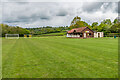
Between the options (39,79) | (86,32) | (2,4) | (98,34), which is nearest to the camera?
(39,79)

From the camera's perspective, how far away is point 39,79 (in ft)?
10.8

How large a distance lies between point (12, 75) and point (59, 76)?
1.70m

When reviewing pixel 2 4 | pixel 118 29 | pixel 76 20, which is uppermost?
pixel 76 20

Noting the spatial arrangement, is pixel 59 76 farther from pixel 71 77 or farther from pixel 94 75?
pixel 94 75

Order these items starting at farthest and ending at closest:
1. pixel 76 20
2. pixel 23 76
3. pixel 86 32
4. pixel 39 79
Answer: pixel 76 20 < pixel 86 32 < pixel 23 76 < pixel 39 79

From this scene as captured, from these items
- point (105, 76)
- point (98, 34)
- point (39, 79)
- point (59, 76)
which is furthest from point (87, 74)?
point (98, 34)

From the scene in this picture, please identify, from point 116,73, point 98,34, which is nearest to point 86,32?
point 98,34

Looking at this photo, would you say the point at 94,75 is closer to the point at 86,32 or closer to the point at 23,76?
the point at 23,76

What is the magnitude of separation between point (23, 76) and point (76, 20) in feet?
155

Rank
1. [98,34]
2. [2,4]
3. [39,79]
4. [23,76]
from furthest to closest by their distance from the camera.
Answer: [98,34] → [2,4] → [23,76] → [39,79]

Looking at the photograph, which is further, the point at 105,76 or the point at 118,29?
the point at 118,29

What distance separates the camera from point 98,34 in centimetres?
4266

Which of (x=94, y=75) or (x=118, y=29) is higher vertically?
(x=118, y=29)

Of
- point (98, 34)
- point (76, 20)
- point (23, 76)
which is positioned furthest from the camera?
point (76, 20)
